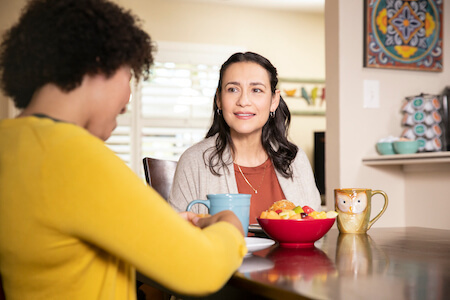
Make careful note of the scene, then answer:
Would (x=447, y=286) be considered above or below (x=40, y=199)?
below

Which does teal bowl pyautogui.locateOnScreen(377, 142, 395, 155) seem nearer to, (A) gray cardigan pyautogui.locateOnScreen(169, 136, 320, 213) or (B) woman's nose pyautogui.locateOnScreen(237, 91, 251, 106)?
(A) gray cardigan pyautogui.locateOnScreen(169, 136, 320, 213)

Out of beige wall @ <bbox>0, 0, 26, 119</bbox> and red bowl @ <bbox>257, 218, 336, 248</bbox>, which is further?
beige wall @ <bbox>0, 0, 26, 119</bbox>

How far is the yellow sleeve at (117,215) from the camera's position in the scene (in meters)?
0.71

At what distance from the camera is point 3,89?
91 centimetres

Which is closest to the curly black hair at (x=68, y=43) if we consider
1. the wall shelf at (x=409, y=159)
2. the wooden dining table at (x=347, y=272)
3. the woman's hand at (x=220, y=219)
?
the woman's hand at (x=220, y=219)

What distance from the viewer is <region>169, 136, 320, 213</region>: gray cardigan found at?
1948 millimetres

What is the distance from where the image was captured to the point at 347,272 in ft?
2.83

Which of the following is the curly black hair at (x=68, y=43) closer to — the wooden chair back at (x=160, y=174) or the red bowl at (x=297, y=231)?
the red bowl at (x=297, y=231)

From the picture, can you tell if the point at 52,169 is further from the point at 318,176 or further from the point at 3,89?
the point at 318,176

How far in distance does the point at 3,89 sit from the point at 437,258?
2.88ft

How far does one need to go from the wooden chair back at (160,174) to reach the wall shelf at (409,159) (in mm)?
1463

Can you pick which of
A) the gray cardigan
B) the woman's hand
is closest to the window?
the gray cardigan

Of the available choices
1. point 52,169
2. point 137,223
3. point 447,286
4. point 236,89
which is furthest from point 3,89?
point 236,89

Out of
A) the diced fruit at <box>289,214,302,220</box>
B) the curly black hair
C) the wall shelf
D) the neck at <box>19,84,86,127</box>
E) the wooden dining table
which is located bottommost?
the wooden dining table
